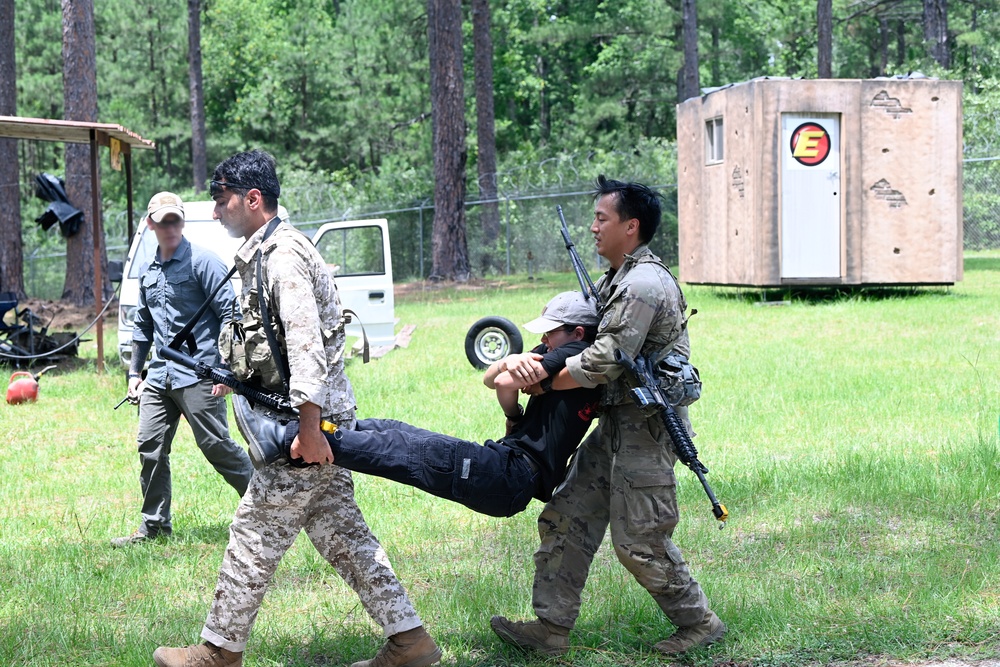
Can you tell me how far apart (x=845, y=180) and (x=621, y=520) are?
14127 millimetres

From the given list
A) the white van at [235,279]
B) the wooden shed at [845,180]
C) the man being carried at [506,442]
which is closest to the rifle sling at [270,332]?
the man being carried at [506,442]

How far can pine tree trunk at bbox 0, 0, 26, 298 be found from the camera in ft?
75.3

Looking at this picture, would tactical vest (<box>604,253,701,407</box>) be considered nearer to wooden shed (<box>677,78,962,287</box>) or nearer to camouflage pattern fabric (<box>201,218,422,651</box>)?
camouflage pattern fabric (<box>201,218,422,651</box>)

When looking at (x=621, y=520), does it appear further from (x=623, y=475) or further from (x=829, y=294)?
(x=829, y=294)

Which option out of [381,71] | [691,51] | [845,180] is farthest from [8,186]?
[381,71]

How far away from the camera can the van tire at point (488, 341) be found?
12.7m

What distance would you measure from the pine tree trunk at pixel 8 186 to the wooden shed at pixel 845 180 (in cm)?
1492

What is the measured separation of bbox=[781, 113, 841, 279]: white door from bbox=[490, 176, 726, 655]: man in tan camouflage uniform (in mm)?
13205

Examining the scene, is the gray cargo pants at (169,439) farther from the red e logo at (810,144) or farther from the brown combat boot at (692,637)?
the red e logo at (810,144)

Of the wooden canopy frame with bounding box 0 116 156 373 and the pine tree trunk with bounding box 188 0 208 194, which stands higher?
the pine tree trunk with bounding box 188 0 208 194

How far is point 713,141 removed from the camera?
60.7 ft

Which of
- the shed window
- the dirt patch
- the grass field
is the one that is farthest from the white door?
the dirt patch

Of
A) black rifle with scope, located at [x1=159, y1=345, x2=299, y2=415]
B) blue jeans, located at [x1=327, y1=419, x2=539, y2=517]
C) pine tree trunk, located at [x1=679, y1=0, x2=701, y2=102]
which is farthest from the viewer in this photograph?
pine tree trunk, located at [x1=679, y1=0, x2=701, y2=102]

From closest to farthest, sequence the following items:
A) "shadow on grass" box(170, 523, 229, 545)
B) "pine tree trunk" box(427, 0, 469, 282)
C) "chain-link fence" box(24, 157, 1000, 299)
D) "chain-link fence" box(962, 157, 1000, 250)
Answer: "shadow on grass" box(170, 523, 229, 545) < "pine tree trunk" box(427, 0, 469, 282) < "chain-link fence" box(962, 157, 1000, 250) < "chain-link fence" box(24, 157, 1000, 299)
